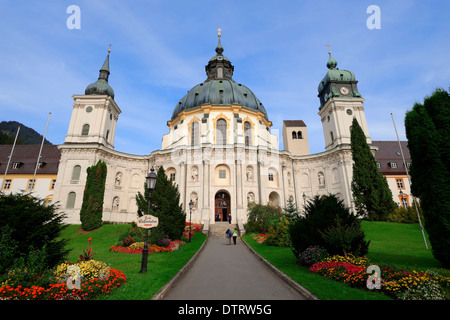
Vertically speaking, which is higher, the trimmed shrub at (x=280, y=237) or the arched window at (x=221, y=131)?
the arched window at (x=221, y=131)

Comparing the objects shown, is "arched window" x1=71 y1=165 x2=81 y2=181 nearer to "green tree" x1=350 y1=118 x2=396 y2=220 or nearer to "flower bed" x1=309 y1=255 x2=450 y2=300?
"flower bed" x1=309 y1=255 x2=450 y2=300

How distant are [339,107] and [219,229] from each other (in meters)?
32.1

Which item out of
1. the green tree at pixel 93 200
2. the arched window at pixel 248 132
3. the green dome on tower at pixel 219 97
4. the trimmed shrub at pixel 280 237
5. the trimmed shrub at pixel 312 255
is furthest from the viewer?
the green dome on tower at pixel 219 97

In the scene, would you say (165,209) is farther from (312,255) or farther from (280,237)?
(312,255)

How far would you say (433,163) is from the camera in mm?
9883

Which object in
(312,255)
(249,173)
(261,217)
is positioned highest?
(249,173)

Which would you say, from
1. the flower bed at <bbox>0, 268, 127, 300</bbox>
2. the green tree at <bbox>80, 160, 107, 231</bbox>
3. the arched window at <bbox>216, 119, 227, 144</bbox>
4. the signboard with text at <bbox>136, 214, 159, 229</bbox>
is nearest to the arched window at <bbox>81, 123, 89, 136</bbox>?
the green tree at <bbox>80, 160, 107, 231</bbox>

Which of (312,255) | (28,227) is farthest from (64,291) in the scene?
(312,255)

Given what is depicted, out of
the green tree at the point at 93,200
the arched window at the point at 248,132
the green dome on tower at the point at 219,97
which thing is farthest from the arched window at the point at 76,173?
the arched window at the point at 248,132

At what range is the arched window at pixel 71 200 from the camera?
113 feet

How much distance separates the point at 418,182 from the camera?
34.7 ft

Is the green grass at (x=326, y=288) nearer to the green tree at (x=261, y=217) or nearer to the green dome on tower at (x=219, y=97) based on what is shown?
the green tree at (x=261, y=217)

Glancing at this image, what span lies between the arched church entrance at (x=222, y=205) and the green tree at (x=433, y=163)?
27.9 m

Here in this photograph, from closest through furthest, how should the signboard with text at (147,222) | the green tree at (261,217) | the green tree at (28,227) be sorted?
the green tree at (28,227) → the signboard with text at (147,222) → the green tree at (261,217)
